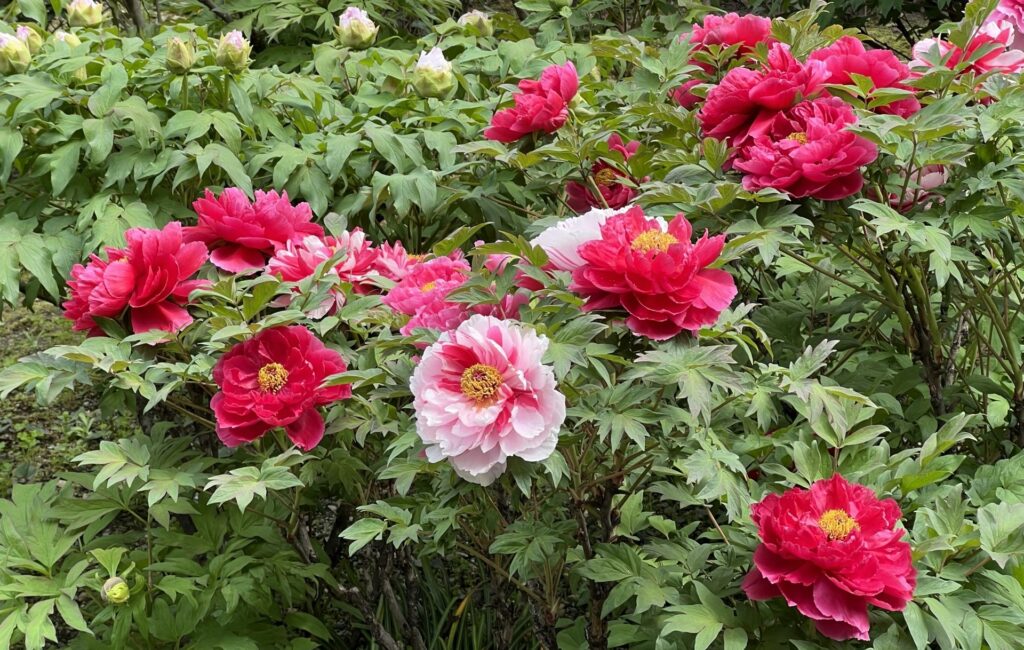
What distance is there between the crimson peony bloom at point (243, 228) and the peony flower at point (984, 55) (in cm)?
106

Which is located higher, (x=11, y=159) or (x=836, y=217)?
(x=836, y=217)

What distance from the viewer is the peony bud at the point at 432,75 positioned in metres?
2.26

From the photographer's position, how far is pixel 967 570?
135cm

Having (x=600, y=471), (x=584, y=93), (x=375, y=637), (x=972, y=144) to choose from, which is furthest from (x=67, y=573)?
(x=972, y=144)

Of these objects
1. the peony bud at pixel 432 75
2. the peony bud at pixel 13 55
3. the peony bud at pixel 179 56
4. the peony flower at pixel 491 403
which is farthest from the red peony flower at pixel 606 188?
the peony bud at pixel 13 55

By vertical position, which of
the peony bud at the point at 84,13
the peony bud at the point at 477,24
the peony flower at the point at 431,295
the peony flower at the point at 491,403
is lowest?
the peony bud at the point at 84,13

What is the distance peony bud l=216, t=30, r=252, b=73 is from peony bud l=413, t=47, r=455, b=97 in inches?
14.3

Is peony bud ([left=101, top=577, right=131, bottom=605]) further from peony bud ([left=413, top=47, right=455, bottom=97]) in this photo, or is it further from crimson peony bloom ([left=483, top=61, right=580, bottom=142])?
peony bud ([left=413, top=47, right=455, bottom=97])

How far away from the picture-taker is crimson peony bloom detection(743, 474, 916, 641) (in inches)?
48.2

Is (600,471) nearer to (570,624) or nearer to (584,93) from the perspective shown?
(570,624)

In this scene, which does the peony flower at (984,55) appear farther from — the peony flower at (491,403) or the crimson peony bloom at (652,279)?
the peony flower at (491,403)

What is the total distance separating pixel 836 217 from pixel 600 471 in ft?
1.71

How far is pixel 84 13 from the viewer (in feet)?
9.07

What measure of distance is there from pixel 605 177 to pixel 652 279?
2.41 ft
